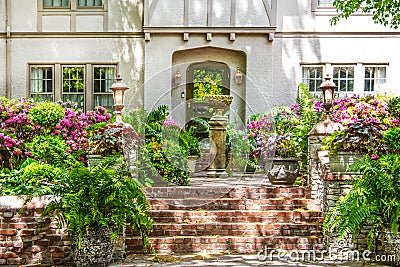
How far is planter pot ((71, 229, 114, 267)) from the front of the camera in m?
7.07

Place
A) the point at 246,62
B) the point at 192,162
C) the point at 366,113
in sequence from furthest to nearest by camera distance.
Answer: the point at 246,62
the point at 192,162
the point at 366,113

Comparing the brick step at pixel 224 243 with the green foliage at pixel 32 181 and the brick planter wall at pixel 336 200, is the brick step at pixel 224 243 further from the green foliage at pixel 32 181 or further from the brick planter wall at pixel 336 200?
the green foliage at pixel 32 181

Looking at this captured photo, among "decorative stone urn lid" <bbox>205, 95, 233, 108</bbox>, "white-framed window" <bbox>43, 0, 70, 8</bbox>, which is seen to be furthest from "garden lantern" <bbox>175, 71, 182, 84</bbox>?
"white-framed window" <bbox>43, 0, 70, 8</bbox>

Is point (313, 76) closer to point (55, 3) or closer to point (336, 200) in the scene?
point (55, 3)

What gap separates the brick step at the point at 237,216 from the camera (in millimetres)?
8780

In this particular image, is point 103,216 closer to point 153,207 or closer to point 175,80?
point 153,207

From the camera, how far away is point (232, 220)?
8883mm

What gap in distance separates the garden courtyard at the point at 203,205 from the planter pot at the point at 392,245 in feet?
0.04

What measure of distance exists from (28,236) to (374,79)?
11504 millimetres

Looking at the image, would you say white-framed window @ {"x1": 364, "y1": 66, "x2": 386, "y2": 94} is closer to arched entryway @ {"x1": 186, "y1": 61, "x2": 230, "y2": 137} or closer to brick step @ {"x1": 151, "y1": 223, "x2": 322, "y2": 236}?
arched entryway @ {"x1": 186, "y1": 61, "x2": 230, "y2": 137}

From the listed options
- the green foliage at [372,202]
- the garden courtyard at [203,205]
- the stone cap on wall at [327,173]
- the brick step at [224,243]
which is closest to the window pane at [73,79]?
the garden courtyard at [203,205]

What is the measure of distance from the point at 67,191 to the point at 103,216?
603 millimetres

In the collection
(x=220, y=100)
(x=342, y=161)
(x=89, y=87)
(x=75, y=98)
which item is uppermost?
(x=89, y=87)

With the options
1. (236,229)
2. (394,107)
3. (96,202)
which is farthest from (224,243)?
(394,107)
